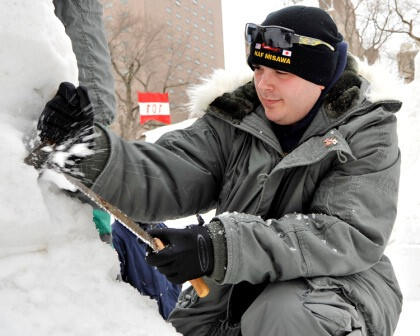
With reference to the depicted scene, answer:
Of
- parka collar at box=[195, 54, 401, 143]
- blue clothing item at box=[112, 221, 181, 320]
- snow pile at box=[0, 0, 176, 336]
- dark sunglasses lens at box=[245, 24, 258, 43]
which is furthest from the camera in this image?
blue clothing item at box=[112, 221, 181, 320]

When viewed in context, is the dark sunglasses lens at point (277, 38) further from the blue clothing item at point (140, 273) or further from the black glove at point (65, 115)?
the blue clothing item at point (140, 273)

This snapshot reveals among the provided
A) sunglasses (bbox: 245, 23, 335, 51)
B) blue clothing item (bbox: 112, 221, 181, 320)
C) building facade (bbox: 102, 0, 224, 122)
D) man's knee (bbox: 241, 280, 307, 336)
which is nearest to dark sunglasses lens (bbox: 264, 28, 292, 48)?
sunglasses (bbox: 245, 23, 335, 51)

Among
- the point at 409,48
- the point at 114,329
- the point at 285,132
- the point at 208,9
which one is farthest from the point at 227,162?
the point at 208,9

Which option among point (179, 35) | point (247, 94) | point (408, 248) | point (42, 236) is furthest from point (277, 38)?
point (179, 35)

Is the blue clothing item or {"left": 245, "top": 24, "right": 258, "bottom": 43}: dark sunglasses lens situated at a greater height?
{"left": 245, "top": 24, "right": 258, "bottom": 43}: dark sunglasses lens

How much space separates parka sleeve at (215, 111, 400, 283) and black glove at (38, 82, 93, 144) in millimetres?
454

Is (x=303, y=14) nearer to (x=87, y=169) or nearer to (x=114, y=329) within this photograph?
(x=87, y=169)

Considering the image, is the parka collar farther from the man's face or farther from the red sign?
the red sign

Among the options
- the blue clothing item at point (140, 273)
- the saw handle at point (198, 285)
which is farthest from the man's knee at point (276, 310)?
the blue clothing item at point (140, 273)

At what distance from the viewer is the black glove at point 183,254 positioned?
1.18 m

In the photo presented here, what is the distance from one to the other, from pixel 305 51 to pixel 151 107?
357 inches

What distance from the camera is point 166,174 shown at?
1.58 m

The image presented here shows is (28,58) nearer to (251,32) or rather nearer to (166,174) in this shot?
(166,174)

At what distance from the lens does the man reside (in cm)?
126
